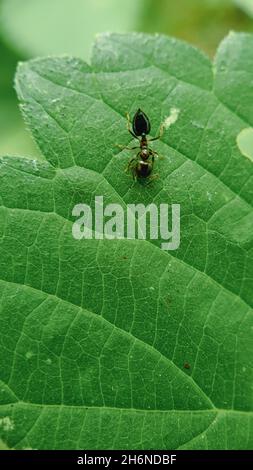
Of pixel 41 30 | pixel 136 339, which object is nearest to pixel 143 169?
pixel 136 339

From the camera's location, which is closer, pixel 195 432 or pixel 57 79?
pixel 195 432

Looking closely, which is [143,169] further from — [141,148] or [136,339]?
[136,339]

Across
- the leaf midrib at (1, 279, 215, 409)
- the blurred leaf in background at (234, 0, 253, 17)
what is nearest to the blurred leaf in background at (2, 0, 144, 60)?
the blurred leaf in background at (234, 0, 253, 17)

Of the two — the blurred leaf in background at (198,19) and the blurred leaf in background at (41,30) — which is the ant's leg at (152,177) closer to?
the blurred leaf in background at (41,30)

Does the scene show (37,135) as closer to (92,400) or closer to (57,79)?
(57,79)

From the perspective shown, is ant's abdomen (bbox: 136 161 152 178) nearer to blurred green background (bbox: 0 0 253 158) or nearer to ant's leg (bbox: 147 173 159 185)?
ant's leg (bbox: 147 173 159 185)

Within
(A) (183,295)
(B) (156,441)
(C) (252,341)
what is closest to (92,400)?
(B) (156,441)

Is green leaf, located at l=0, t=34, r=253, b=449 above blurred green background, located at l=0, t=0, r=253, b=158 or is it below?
below
